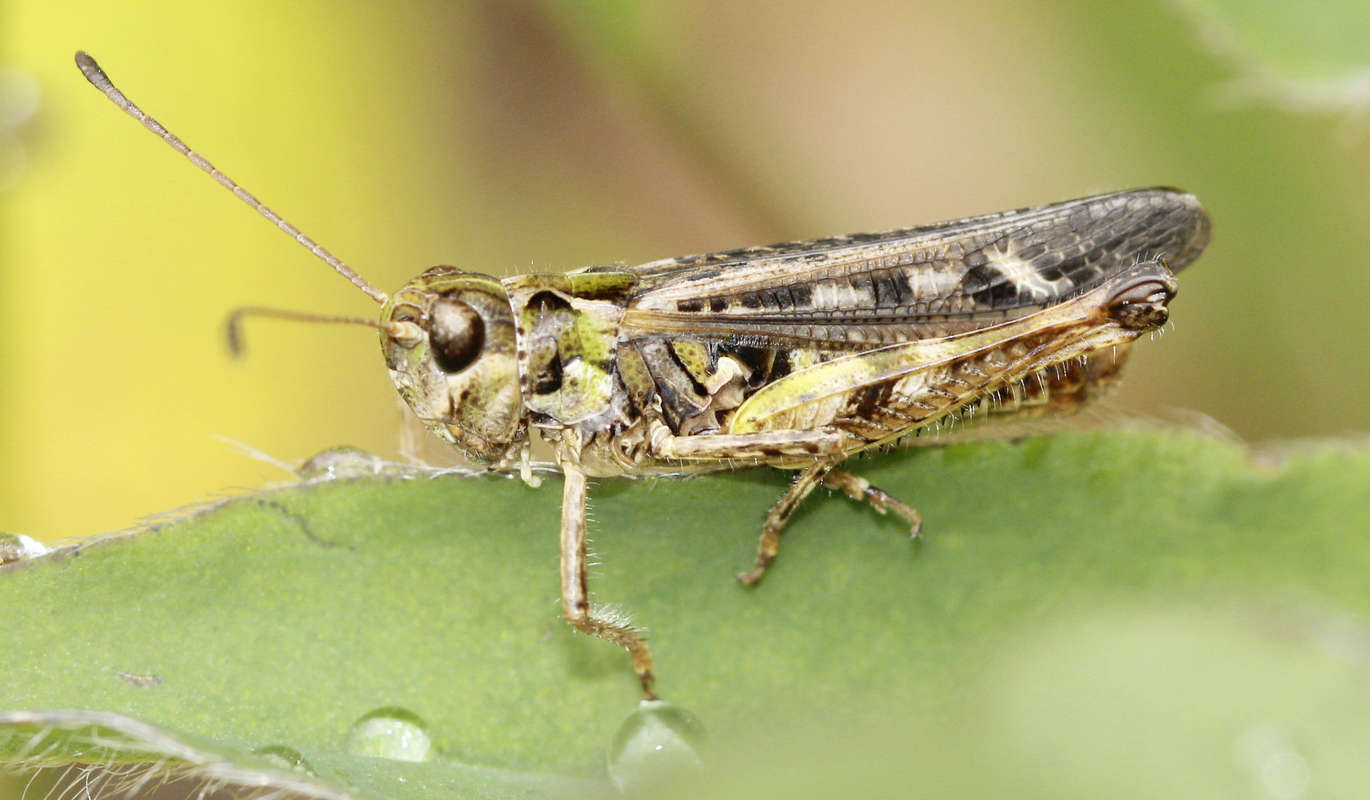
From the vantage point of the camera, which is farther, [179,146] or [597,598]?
[179,146]

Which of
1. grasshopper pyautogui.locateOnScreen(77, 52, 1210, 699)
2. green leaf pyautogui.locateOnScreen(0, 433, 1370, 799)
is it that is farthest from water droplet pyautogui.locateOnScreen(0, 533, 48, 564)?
grasshopper pyautogui.locateOnScreen(77, 52, 1210, 699)

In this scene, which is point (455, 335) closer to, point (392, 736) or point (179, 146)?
point (179, 146)

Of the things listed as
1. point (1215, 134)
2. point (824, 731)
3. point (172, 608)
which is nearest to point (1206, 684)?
point (824, 731)

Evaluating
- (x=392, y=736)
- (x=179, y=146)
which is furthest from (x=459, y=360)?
(x=392, y=736)

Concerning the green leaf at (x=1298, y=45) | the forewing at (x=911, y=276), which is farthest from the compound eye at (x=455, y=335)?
the green leaf at (x=1298, y=45)

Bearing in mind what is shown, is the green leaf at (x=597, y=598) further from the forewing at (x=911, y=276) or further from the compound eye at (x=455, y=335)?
the forewing at (x=911, y=276)

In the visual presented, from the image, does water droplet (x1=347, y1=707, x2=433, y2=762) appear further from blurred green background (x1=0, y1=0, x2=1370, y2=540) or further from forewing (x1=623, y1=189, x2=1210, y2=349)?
blurred green background (x1=0, y1=0, x2=1370, y2=540)

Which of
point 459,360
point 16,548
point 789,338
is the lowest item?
point 16,548
